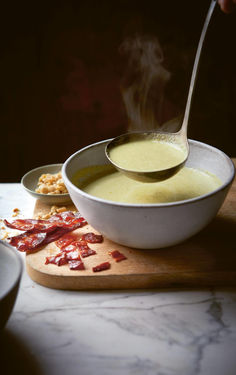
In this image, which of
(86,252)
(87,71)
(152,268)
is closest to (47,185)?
(86,252)

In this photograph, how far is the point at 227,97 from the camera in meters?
2.84

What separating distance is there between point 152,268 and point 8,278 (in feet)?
1.28

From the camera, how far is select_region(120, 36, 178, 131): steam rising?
1680 millimetres

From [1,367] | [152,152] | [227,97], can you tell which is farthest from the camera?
[227,97]

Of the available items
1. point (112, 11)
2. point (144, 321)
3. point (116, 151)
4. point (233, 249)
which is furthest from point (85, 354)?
point (112, 11)

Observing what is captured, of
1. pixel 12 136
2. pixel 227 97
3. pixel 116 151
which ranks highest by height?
pixel 116 151

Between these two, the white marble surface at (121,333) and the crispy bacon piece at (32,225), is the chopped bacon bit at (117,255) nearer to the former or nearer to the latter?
the white marble surface at (121,333)

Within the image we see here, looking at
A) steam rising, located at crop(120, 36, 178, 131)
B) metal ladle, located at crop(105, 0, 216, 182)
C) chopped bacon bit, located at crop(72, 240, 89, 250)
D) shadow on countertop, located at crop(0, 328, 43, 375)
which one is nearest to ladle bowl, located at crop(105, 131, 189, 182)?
metal ladle, located at crop(105, 0, 216, 182)

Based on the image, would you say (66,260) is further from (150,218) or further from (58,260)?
(150,218)

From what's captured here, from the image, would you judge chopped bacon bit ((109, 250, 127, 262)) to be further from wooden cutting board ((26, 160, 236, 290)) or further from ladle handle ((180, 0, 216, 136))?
ladle handle ((180, 0, 216, 136))

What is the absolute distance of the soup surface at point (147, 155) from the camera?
1.36 meters

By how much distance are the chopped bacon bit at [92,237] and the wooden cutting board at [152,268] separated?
0.02 metres

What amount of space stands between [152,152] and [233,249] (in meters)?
0.46

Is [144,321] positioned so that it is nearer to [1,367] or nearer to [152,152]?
[1,367]
